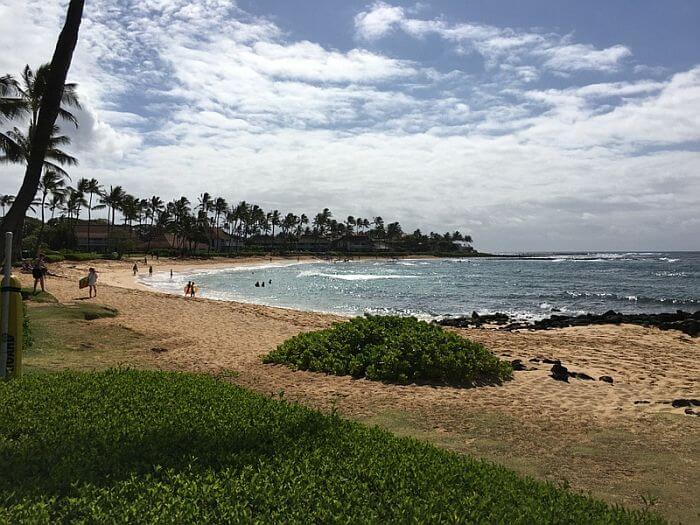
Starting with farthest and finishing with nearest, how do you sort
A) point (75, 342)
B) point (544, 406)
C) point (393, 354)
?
point (75, 342), point (393, 354), point (544, 406)

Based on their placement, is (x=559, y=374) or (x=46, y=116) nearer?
(x=46, y=116)

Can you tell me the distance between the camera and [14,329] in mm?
6191

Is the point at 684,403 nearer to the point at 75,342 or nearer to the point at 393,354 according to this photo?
the point at 393,354

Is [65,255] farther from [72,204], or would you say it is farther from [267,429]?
[267,429]

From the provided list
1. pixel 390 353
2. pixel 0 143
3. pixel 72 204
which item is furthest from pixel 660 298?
pixel 72 204

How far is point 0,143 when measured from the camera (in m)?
19.3

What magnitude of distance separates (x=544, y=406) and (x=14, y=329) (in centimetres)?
697

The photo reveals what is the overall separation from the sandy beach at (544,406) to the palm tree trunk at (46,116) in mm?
3969

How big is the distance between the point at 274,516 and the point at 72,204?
88.7m

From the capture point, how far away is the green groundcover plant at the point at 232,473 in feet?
11.0

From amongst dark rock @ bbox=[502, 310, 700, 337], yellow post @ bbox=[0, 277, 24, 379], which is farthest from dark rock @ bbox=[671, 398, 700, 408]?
dark rock @ bbox=[502, 310, 700, 337]

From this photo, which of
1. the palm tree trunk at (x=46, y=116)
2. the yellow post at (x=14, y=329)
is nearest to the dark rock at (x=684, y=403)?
the yellow post at (x=14, y=329)

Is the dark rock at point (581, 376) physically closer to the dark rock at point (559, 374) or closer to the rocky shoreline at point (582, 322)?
the dark rock at point (559, 374)

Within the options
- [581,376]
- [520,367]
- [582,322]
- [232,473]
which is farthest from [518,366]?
[582,322]
